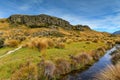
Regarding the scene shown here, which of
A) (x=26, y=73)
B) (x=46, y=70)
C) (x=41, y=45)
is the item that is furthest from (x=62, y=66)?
(x=41, y=45)

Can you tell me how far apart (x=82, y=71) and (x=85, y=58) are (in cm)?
264

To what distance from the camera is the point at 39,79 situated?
42.8 ft

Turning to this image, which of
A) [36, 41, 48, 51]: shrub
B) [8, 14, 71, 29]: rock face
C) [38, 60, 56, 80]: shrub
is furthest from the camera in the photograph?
[8, 14, 71, 29]: rock face

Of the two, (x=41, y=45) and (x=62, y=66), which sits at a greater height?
(x=41, y=45)

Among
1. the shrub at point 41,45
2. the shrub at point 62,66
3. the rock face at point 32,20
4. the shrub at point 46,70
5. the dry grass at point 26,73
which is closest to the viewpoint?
the dry grass at point 26,73

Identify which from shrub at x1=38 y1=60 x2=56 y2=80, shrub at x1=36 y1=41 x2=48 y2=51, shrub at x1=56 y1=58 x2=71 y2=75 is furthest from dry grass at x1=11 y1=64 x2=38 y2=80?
shrub at x1=36 y1=41 x2=48 y2=51

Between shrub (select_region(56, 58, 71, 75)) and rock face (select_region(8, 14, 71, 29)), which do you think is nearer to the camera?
shrub (select_region(56, 58, 71, 75))

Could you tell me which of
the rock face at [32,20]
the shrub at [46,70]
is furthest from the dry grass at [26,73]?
the rock face at [32,20]

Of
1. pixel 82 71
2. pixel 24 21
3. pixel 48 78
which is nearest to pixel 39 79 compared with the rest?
pixel 48 78

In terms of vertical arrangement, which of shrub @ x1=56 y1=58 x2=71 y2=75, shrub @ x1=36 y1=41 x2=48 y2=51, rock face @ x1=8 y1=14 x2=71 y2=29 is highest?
rock face @ x1=8 y1=14 x2=71 y2=29

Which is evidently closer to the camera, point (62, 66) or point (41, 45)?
point (62, 66)

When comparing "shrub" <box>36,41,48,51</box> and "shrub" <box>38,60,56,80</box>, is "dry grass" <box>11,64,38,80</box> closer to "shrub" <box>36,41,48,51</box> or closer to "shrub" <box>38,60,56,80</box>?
"shrub" <box>38,60,56,80</box>

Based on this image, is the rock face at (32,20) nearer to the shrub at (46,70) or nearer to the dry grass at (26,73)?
the shrub at (46,70)

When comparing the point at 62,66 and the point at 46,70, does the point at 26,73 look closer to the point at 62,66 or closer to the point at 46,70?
the point at 46,70
